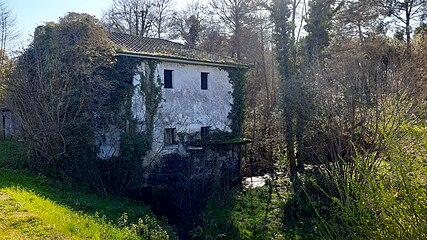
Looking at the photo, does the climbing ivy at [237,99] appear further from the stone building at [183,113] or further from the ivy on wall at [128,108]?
the ivy on wall at [128,108]

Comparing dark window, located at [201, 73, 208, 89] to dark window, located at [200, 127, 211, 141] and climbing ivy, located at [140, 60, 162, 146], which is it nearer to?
dark window, located at [200, 127, 211, 141]

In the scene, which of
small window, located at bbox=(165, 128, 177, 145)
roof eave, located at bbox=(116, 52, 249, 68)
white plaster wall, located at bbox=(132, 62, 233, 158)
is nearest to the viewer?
roof eave, located at bbox=(116, 52, 249, 68)

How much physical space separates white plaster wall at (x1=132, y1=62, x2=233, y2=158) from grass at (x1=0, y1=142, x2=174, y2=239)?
4024mm

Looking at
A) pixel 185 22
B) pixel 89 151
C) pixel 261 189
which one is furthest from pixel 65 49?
pixel 185 22

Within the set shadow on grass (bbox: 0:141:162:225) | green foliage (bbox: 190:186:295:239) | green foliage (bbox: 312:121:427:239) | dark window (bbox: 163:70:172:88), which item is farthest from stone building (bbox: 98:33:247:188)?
green foliage (bbox: 312:121:427:239)

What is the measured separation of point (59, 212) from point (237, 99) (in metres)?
13.0

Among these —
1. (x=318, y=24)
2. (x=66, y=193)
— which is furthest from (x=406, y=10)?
(x=66, y=193)

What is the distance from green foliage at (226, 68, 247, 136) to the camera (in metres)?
20.1

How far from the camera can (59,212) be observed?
892 centimetres

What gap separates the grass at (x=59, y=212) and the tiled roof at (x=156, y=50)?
6.12 m

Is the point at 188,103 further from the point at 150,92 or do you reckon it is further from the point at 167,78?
the point at 150,92

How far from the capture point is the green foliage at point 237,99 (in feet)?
65.9

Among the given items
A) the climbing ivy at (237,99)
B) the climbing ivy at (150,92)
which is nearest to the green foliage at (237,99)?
the climbing ivy at (237,99)

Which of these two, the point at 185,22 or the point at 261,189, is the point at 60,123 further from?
the point at 185,22
